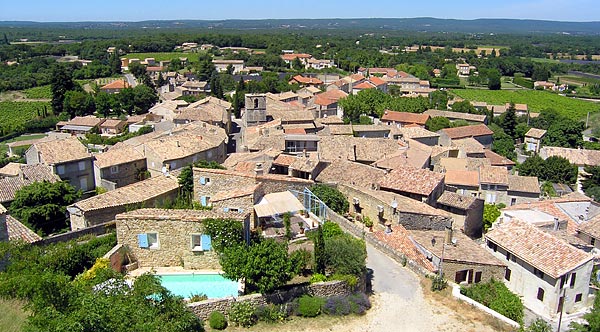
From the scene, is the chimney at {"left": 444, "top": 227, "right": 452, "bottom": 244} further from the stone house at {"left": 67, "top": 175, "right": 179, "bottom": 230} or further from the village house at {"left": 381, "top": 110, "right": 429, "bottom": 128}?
the village house at {"left": 381, "top": 110, "right": 429, "bottom": 128}

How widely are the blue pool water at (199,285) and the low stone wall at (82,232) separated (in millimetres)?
8396

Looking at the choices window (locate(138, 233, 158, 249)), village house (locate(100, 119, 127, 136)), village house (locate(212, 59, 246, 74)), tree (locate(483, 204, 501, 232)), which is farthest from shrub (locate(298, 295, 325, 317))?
village house (locate(212, 59, 246, 74))

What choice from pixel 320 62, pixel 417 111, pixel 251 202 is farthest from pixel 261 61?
pixel 251 202

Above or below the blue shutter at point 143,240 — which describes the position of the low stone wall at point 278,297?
below

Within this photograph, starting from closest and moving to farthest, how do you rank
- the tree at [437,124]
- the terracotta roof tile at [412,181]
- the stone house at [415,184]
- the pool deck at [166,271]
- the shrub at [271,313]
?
the shrub at [271,313]
the pool deck at [166,271]
the stone house at [415,184]
the terracotta roof tile at [412,181]
the tree at [437,124]

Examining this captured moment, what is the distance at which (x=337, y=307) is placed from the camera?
20.2 m

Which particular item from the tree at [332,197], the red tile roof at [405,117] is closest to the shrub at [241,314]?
the tree at [332,197]

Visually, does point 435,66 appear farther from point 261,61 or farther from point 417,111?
point 417,111

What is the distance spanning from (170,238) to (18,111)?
94.0 meters

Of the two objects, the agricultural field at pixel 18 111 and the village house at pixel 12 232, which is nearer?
the village house at pixel 12 232

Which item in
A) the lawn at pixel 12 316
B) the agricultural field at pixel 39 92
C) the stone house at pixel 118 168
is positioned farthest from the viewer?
the agricultural field at pixel 39 92

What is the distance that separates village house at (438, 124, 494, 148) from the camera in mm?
62750

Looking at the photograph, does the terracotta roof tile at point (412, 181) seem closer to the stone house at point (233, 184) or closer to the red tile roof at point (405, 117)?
the stone house at point (233, 184)

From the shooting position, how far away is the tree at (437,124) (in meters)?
70.8
